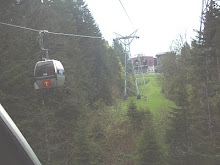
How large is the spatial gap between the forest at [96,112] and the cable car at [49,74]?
2.74 m

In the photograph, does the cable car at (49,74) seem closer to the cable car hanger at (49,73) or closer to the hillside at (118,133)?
the cable car hanger at (49,73)

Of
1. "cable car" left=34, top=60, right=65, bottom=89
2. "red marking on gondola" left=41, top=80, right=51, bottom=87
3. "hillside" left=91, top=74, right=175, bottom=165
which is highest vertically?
"cable car" left=34, top=60, right=65, bottom=89

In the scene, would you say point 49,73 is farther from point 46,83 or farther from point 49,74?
point 46,83

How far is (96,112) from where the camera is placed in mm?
23016

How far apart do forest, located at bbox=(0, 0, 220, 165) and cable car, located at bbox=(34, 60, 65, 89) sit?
274 centimetres

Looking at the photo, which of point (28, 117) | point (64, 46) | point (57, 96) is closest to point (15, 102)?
point (28, 117)

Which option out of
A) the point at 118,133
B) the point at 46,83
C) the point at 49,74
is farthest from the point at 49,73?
the point at 118,133

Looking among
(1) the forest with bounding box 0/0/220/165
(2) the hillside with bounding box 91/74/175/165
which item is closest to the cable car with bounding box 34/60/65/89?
(1) the forest with bounding box 0/0/220/165

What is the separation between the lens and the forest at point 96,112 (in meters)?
12.9

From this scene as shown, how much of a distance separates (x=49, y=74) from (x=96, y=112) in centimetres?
1463

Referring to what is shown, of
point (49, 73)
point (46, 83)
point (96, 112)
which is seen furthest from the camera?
point (96, 112)

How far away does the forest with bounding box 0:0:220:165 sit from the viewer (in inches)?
508

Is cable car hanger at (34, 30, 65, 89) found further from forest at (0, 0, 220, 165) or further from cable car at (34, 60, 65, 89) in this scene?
forest at (0, 0, 220, 165)

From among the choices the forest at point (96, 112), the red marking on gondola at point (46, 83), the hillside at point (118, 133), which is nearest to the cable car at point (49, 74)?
the red marking on gondola at point (46, 83)
